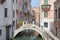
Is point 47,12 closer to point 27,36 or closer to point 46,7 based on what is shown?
Answer: point 46,7

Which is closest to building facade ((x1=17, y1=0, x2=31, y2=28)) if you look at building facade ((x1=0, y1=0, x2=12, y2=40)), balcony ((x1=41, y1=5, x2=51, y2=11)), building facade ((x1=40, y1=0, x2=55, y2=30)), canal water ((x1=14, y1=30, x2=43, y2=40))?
canal water ((x1=14, y1=30, x2=43, y2=40))

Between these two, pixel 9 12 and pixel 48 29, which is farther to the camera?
pixel 48 29

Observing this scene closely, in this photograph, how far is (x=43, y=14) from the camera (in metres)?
31.9

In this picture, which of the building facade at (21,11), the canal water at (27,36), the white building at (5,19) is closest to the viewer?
the white building at (5,19)

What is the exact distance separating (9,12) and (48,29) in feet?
Answer: 31.8

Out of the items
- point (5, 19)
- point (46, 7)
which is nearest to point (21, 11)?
point (46, 7)

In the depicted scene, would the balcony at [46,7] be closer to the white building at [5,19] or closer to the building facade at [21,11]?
the building facade at [21,11]

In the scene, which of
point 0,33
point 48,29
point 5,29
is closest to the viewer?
point 0,33

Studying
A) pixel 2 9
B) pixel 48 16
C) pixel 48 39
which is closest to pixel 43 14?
pixel 48 16

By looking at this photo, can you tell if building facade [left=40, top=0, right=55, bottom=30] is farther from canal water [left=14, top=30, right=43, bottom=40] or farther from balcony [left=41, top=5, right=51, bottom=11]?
canal water [left=14, top=30, right=43, bottom=40]

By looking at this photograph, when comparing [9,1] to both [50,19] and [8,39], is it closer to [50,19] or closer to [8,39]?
[8,39]

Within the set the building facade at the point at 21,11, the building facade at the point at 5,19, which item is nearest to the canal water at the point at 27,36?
the building facade at the point at 21,11

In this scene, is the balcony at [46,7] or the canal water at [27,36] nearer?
the canal water at [27,36]

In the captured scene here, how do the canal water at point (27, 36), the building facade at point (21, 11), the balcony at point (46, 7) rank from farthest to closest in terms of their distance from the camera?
the balcony at point (46, 7) < the building facade at point (21, 11) < the canal water at point (27, 36)
